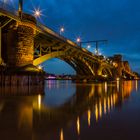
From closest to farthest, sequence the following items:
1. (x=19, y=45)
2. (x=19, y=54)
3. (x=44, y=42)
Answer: (x=19, y=54) < (x=19, y=45) < (x=44, y=42)

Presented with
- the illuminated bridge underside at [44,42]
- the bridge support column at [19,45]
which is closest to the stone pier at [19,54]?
the bridge support column at [19,45]

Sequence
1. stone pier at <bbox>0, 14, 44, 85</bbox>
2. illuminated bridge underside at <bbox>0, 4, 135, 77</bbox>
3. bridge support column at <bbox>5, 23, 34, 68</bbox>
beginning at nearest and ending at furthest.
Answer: stone pier at <bbox>0, 14, 44, 85</bbox>
illuminated bridge underside at <bbox>0, 4, 135, 77</bbox>
bridge support column at <bbox>5, 23, 34, 68</bbox>

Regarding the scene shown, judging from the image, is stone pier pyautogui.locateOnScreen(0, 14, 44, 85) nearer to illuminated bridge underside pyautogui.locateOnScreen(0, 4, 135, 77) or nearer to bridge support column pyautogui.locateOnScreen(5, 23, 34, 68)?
bridge support column pyautogui.locateOnScreen(5, 23, 34, 68)

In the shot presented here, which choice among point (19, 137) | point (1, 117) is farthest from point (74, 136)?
point (1, 117)

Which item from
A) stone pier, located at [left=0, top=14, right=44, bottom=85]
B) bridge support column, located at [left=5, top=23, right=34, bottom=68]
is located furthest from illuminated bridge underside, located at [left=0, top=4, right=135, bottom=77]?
bridge support column, located at [left=5, top=23, right=34, bottom=68]

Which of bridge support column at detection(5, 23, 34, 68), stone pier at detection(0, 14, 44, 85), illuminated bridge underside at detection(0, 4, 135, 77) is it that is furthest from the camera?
bridge support column at detection(5, 23, 34, 68)

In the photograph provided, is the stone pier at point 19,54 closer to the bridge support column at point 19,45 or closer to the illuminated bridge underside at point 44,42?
the bridge support column at point 19,45

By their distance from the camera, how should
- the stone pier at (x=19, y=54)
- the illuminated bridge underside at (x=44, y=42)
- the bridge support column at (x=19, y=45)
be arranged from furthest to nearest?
the bridge support column at (x=19, y=45)
the illuminated bridge underside at (x=44, y=42)
the stone pier at (x=19, y=54)

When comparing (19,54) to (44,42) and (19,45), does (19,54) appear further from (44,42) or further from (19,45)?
(44,42)

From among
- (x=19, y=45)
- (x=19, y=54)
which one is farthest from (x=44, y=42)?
(x=19, y=54)

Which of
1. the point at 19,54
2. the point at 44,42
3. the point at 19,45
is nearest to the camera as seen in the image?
the point at 19,54

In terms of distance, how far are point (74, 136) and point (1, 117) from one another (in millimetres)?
4068

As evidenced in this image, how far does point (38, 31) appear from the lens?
3906 cm

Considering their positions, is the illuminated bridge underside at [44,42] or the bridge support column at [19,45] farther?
the bridge support column at [19,45]
